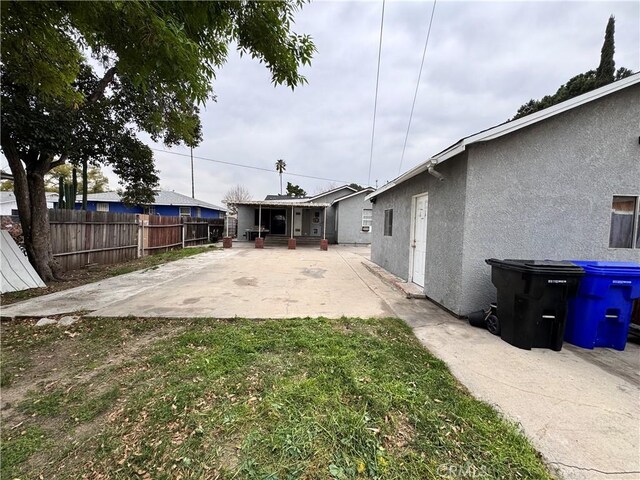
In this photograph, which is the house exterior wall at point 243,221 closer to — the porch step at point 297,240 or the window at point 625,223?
the porch step at point 297,240

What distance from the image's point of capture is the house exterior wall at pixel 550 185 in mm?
4711

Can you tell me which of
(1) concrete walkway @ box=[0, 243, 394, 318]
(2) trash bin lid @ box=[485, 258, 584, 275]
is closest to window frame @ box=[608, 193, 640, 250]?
(2) trash bin lid @ box=[485, 258, 584, 275]

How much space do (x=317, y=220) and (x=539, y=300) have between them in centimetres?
1980

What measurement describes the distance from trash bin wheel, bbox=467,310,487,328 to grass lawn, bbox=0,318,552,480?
1579mm

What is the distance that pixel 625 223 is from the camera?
505 cm

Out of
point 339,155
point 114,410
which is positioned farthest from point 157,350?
point 339,155

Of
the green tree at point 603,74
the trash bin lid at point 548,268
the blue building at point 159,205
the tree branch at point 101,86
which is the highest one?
the green tree at point 603,74

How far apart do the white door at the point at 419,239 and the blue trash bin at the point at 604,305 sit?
115 inches

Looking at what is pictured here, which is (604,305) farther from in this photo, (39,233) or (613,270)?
(39,233)

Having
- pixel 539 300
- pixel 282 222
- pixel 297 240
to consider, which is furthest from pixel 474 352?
pixel 282 222

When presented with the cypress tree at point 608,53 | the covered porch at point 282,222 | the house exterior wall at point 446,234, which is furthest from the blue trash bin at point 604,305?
the cypress tree at point 608,53

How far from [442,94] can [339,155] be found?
54.0 ft

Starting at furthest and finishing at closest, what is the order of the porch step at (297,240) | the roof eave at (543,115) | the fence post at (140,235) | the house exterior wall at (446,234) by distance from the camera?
the porch step at (297,240) → the fence post at (140,235) → the house exterior wall at (446,234) → the roof eave at (543,115)

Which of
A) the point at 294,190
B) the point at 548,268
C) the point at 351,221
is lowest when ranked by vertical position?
the point at 548,268
